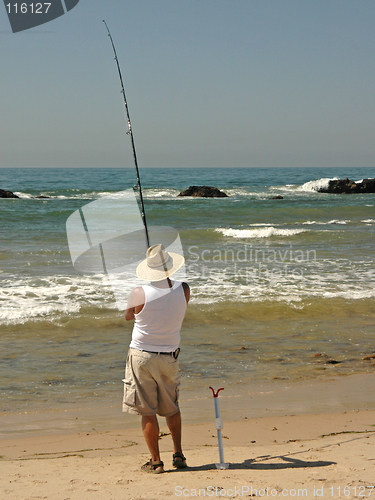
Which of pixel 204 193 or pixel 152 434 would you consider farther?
pixel 204 193

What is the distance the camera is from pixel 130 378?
3.24m

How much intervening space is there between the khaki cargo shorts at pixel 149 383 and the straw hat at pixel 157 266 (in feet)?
1.56

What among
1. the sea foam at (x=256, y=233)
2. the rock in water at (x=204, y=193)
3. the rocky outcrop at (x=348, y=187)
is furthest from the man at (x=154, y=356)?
the rocky outcrop at (x=348, y=187)

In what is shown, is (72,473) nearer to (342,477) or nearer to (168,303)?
(168,303)

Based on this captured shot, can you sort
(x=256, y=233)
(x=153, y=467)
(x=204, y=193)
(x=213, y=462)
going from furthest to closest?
(x=204, y=193)
(x=256, y=233)
(x=213, y=462)
(x=153, y=467)

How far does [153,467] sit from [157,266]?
1245 millimetres

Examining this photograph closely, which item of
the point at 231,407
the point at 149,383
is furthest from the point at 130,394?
the point at 231,407

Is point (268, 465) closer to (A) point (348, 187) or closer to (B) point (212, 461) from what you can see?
(B) point (212, 461)

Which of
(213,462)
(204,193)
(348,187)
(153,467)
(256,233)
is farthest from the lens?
(348,187)

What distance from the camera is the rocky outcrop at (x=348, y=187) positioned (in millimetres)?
37875

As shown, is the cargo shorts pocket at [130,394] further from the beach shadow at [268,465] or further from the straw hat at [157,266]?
the straw hat at [157,266]

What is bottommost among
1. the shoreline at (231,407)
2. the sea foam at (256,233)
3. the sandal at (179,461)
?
the shoreline at (231,407)

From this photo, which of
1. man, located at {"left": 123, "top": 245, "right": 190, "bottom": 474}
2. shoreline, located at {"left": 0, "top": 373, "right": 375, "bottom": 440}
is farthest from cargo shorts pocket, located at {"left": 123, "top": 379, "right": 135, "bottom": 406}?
shoreline, located at {"left": 0, "top": 373, "right": 375, "bottom": 440}

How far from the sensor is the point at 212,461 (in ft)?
11.1
